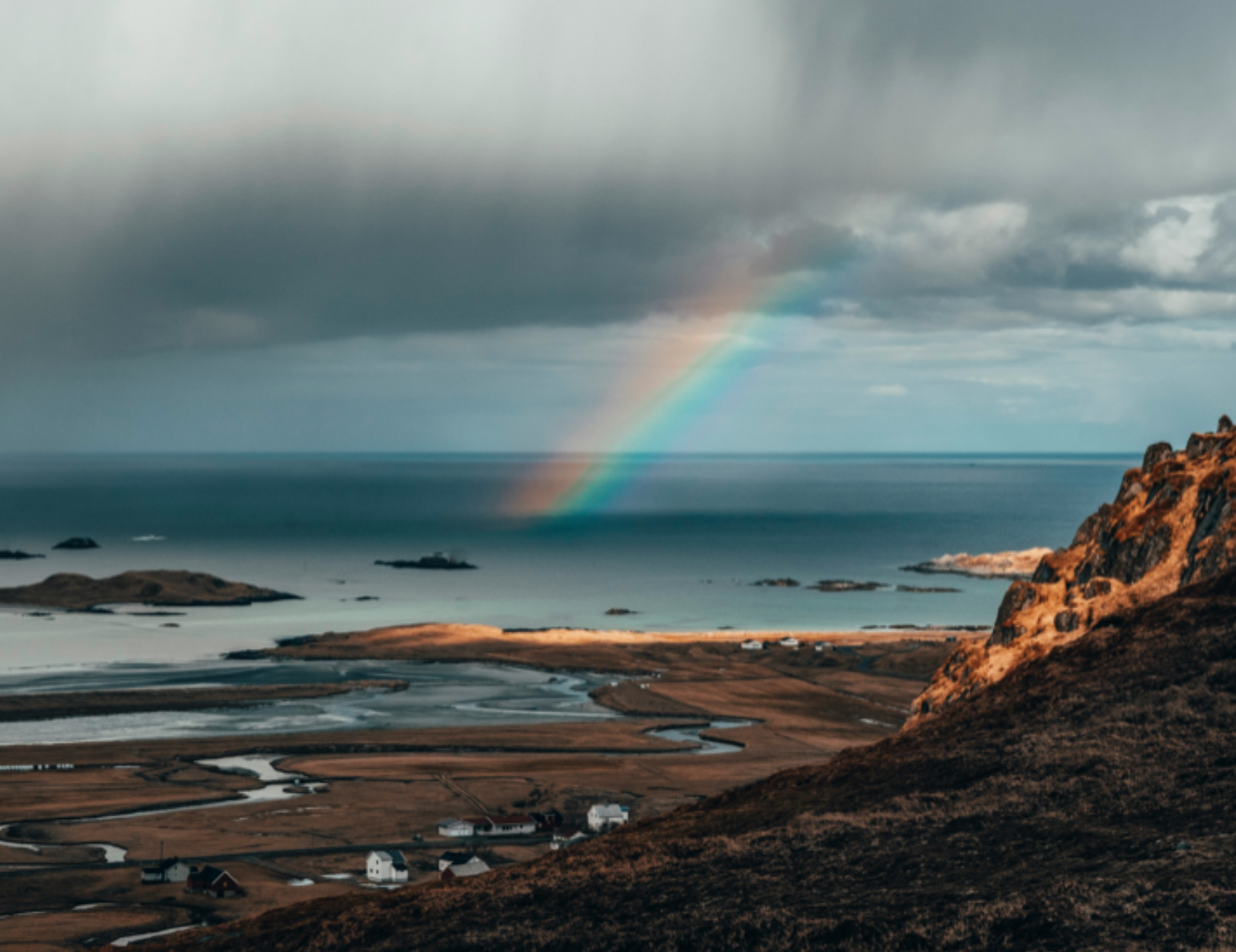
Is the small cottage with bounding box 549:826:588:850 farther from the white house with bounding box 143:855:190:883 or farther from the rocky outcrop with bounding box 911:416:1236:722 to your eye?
the rocky outcrop with bounding box 911:416:1236:722

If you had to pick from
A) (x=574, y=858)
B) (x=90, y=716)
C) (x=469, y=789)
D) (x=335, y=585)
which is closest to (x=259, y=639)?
(x=90, y=716)

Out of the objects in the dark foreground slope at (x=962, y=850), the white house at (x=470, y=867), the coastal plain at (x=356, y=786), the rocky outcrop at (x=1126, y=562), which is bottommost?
the coastal plain at (x=356, y=786)

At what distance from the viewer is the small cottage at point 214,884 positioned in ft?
147

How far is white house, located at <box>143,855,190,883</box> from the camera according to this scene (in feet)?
152

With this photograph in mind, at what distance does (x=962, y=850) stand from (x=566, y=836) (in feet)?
118

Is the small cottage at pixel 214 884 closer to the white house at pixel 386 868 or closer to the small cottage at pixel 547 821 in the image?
the white house at pixel 386 868

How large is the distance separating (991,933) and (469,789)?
5024 cm

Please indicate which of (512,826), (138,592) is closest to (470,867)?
(512,826)

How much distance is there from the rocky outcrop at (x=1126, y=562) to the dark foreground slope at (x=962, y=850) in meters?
1.75

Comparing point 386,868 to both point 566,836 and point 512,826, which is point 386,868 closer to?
point 512,826

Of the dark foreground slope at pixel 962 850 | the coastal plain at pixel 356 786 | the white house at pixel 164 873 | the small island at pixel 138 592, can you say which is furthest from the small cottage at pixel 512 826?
the small island at pixel 138 592

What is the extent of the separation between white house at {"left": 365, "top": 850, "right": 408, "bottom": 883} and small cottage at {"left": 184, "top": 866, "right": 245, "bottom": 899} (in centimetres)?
482

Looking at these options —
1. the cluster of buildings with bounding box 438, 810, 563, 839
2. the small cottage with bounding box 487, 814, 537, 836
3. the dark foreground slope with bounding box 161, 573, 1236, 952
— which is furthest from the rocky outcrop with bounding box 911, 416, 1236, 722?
the cluster of buildings with bounding box 438, 810, 563, 839

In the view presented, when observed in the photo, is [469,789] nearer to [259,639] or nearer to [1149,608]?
[1149,608]
